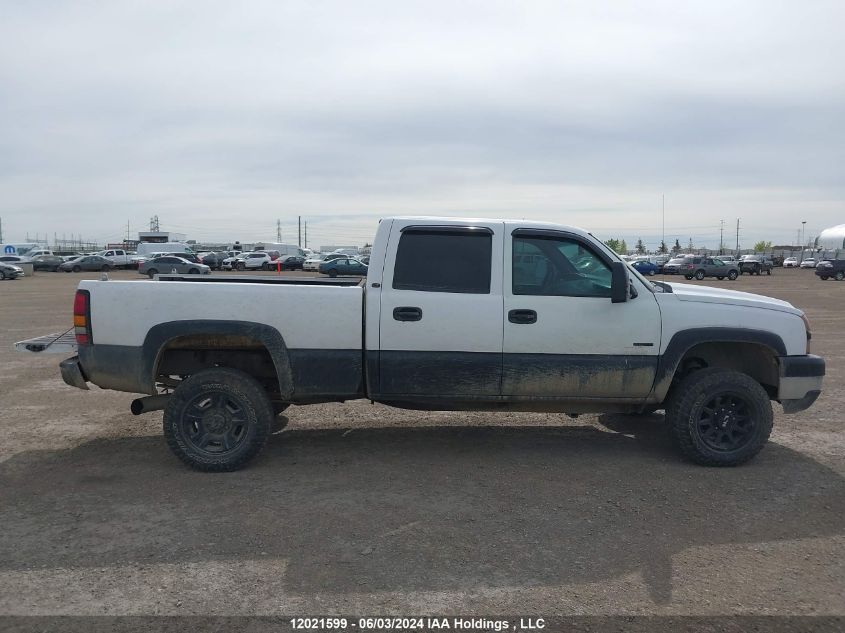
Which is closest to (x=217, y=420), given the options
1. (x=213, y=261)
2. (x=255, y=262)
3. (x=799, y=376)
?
(x=799, y=376)

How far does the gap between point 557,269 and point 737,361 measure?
1914 mm

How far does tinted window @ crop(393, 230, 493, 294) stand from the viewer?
540 centimetres

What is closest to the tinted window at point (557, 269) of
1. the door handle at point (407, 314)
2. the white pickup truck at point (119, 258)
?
the door handle at point (407, 314)

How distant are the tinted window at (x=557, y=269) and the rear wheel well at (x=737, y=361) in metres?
1.04

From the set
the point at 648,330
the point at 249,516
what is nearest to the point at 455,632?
the point at 249,516

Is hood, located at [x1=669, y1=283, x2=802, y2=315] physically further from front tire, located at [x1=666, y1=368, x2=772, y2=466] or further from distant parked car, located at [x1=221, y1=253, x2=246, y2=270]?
distant parked car, located at [x1=221, y1=253, x2=246, y2=270]

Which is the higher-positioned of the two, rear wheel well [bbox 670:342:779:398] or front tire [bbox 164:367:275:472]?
rear wheel well [bbox 670:342:779:398]

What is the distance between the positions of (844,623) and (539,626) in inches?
58.0

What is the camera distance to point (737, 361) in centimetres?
600

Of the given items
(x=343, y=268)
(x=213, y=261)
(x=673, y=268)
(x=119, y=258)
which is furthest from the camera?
(x=213, y=261)

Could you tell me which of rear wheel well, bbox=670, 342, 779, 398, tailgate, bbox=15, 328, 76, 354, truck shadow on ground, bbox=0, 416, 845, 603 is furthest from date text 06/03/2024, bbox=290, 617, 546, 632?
tailgate, bbox=15, 328, 76, 354

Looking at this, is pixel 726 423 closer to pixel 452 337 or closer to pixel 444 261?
pixel 452 337

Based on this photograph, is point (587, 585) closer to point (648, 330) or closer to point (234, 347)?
point (648, 330)

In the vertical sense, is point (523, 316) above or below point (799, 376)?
above
